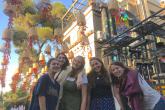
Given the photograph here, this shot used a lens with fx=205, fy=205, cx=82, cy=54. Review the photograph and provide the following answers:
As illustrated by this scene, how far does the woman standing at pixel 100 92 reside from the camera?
8.74 ft

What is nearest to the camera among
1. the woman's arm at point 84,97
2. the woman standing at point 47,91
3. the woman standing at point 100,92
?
the woman standing at point 47,91

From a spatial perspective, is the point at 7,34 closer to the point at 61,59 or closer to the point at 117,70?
the point at 61,59

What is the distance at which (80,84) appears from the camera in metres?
2.56

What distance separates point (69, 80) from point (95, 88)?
1.19ft

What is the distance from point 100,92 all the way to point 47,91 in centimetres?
70

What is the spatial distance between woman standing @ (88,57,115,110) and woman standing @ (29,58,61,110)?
1.51 feet

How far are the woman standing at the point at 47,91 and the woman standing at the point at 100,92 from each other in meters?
0.46

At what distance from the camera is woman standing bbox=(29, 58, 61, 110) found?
2.36 metres

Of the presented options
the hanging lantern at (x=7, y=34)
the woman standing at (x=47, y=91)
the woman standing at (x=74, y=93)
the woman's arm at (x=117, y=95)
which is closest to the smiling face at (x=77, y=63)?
the woman standing at (x=74, y=93)

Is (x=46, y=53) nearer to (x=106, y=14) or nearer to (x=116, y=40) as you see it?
(x=116, y=40)

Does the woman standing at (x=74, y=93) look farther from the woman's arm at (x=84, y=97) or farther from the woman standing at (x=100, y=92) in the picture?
the woman standing at (x=100, y=92)

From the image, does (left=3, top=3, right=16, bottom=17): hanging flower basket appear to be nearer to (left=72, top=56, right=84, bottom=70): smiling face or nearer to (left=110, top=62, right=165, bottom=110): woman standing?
(left=72, top=56, right=84, bottom=70): smiling face

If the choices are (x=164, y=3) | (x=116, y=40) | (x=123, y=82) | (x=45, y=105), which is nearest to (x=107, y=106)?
(x=123, y=82)

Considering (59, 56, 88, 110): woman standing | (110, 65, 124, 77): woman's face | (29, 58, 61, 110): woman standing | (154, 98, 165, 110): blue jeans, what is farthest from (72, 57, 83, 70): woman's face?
(154, 98, 165, 110): blue jeans
